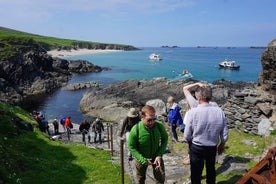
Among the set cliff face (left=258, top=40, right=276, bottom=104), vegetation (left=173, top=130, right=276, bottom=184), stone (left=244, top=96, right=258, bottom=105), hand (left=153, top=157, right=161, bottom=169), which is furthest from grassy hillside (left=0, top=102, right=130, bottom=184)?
cliff face (left=258, top=40, right=276, bottom=104)

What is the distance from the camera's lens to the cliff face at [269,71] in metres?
17.8

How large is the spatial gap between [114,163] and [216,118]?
10272 millimetres

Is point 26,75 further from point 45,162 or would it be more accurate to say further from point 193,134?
point 193,134

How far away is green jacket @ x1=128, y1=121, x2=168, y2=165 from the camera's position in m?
8.41

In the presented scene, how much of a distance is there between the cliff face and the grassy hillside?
28.4ft

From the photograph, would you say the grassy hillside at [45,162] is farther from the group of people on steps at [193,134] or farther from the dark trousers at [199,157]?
the group of people on steps at [193,134]

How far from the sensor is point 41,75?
97.6m

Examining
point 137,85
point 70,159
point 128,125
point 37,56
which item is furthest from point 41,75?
point 128,125

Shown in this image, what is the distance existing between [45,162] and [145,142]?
34.6 feet

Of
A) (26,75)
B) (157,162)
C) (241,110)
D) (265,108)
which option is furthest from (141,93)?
(157,162)

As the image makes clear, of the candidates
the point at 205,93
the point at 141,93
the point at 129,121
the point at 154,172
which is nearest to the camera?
the point at 205,93

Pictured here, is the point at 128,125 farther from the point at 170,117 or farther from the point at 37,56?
the point at 37,56

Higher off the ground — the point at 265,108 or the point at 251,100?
the point at 251,100

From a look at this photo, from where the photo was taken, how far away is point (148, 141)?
27.8 feet
